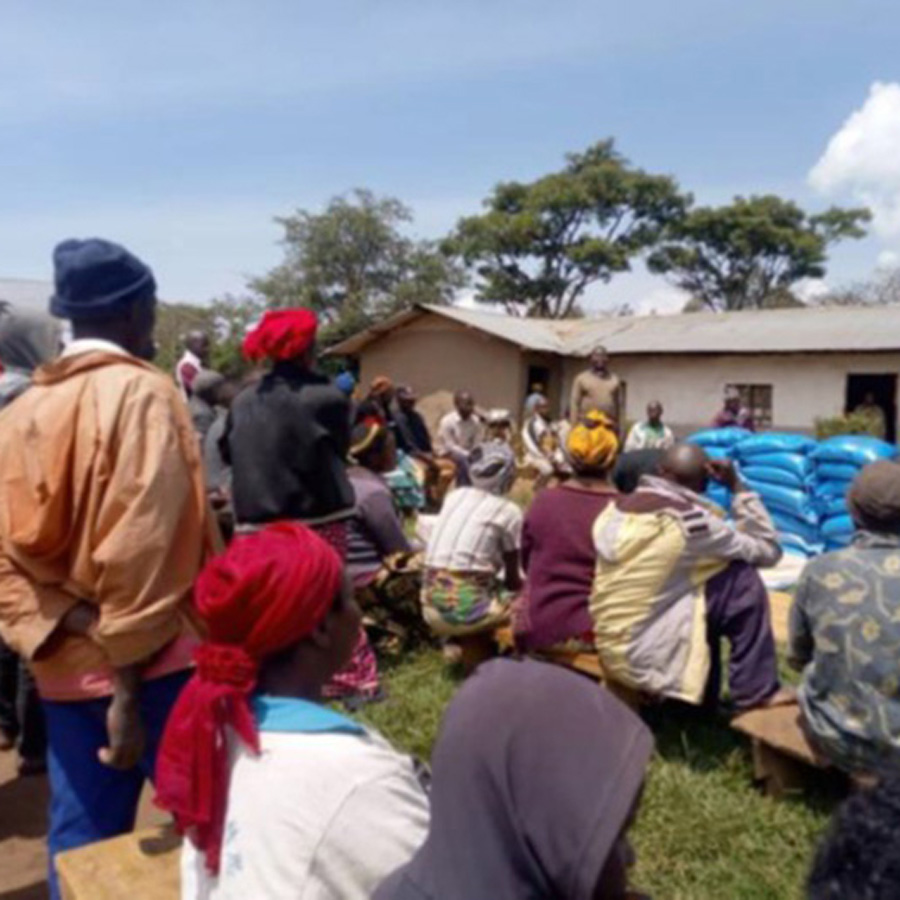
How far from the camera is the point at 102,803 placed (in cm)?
228

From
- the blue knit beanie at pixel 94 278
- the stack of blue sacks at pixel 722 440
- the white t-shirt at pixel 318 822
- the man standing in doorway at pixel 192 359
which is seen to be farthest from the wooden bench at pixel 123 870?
the stack of blue sacks at pixel 722 440

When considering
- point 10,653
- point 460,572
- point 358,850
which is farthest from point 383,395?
point 358,850

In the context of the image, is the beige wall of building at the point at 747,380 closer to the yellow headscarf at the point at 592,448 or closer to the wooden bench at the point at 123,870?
the yellow headscarf at the point at 592,448

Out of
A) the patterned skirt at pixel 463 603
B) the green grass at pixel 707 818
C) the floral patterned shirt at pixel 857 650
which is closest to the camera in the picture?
the floral patterned shirt at pixel 857 650

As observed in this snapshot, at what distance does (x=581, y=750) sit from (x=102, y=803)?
1408 millimetres

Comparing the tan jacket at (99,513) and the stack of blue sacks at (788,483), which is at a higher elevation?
the tan jacket at (99,513)

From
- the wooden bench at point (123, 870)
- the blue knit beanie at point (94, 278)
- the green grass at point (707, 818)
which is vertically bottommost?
the green grass at point (707, 818)

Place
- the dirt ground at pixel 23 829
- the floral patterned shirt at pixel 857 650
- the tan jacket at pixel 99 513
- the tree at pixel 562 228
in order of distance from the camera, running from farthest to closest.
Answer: the tree at pixel 562 228 → the dirt ground at pixel 23 829 → the floral patterned shirt at pixel 857 650 → the tan jacket at pixel 99 513

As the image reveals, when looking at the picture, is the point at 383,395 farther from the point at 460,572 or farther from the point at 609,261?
the point at 609,261

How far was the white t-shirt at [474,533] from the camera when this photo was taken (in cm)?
457

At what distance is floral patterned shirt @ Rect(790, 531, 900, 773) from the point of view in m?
2.89

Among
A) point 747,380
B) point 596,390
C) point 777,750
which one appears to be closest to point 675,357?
point 747,380

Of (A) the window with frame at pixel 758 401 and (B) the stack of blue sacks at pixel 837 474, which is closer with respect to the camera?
(B) the stack of blue sacks at pixel 837 474

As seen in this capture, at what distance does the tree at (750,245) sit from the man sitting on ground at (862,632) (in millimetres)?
31715
